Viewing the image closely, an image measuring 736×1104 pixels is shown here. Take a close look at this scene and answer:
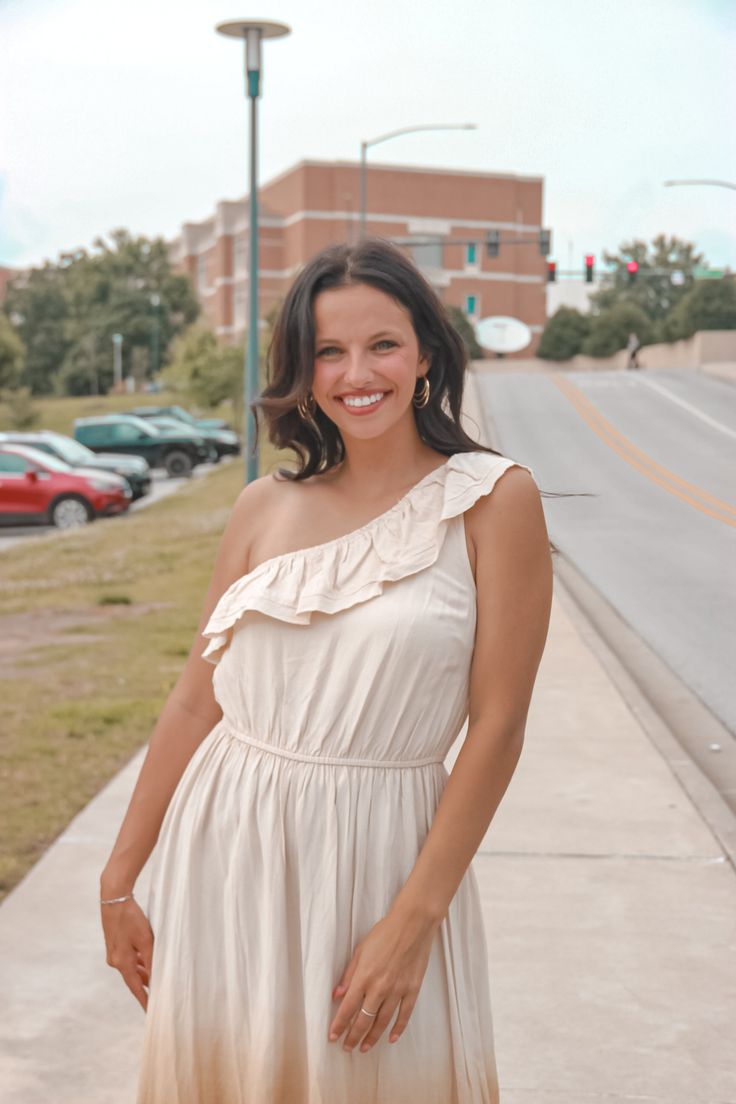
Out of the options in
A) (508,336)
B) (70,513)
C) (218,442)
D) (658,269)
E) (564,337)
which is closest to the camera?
(658,269)

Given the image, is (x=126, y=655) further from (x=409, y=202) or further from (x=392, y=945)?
(x=409, y=202)

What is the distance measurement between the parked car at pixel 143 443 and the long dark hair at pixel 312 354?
31.4 meters

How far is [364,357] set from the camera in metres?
2.10

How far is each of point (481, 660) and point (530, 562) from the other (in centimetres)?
16


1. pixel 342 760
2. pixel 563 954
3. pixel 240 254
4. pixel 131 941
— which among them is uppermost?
pixel 240 254

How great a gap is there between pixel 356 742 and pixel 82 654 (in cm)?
878

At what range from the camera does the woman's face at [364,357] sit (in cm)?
210

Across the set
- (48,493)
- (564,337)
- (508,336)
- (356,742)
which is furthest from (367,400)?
(48,493)

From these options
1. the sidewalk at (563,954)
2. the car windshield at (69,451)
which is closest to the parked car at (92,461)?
the car windshield at (69,451)

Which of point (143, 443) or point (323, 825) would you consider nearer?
point (323, 825)

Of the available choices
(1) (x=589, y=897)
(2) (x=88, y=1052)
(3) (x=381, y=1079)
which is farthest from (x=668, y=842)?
(3) (x=381, y=1079)

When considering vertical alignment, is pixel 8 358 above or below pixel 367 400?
below

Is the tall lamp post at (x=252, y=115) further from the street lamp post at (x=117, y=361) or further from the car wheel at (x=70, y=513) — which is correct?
the street lamp post at (x=117, y=361)

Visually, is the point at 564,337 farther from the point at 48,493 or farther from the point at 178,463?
the point at 178,463
